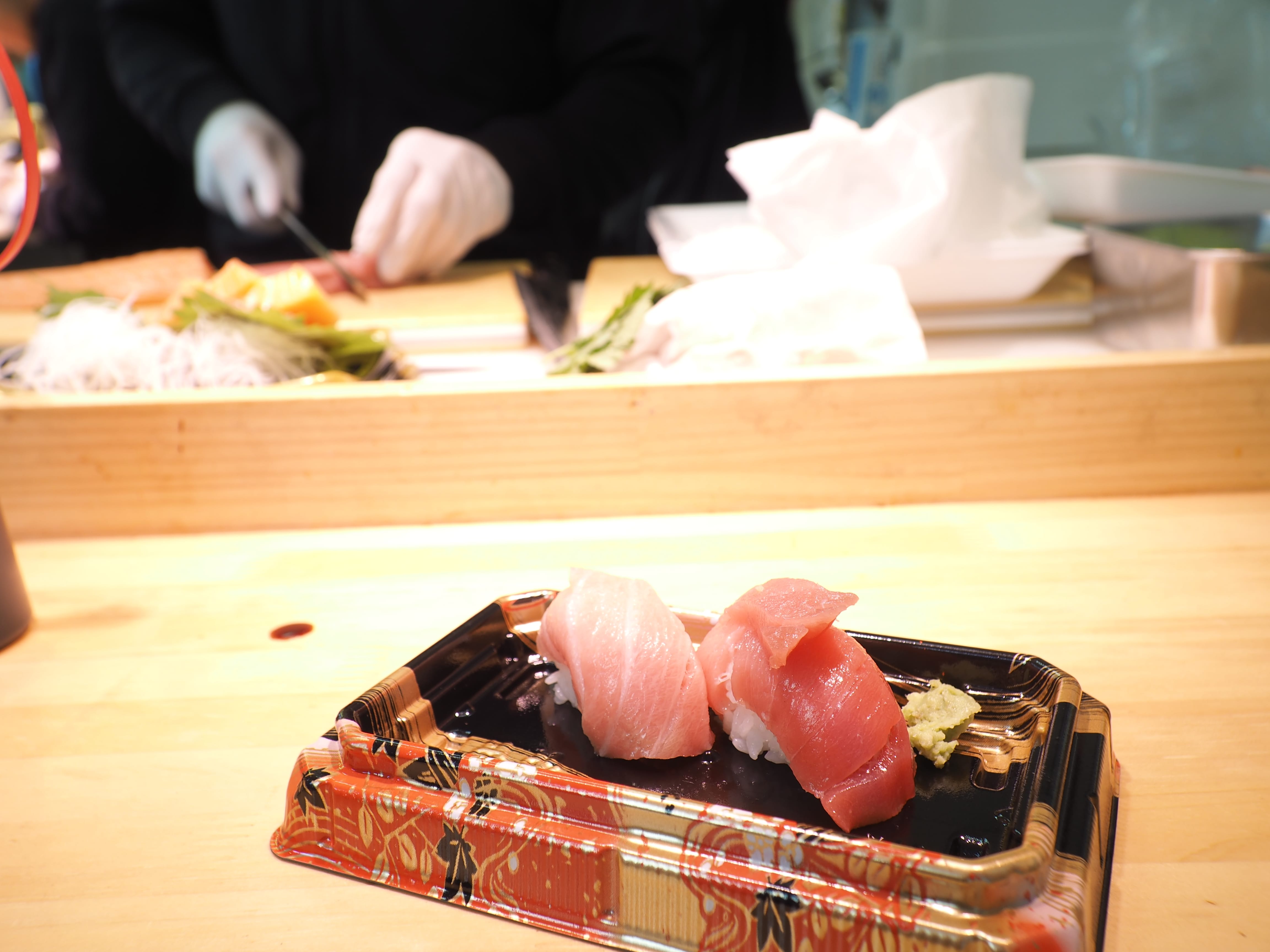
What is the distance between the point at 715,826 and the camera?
446mm

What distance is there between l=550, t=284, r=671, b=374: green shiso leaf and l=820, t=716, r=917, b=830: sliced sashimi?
77 centimetres

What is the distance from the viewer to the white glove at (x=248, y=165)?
2127 mm

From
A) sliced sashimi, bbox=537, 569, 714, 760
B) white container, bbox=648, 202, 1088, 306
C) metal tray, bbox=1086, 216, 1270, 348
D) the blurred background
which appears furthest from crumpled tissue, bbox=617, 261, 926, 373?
the blurred background

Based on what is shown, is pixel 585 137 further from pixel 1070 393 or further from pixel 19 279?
pixel 1070 393

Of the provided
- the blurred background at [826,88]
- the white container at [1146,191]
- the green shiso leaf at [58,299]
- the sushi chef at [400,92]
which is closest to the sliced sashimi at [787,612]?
the white container at [1146,191]

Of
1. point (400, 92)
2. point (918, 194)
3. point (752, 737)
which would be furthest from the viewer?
point (400, 92)

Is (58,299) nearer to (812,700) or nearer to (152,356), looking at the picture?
(152,356)

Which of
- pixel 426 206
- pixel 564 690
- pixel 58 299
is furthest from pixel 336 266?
pixel 564 690

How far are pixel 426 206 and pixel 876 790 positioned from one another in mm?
1609

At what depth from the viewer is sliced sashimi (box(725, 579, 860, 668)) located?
514 millimetres

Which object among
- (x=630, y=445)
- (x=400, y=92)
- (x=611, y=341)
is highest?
(x=400, y=92)

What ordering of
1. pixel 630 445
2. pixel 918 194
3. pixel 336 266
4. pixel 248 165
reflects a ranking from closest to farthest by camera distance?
1. pixel 630 445
2. pixel 918 194
3. pixel 336 266
4. pixel 248 165

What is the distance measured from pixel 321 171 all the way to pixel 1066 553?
233 cm

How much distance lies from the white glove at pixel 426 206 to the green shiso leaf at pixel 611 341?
68cm
